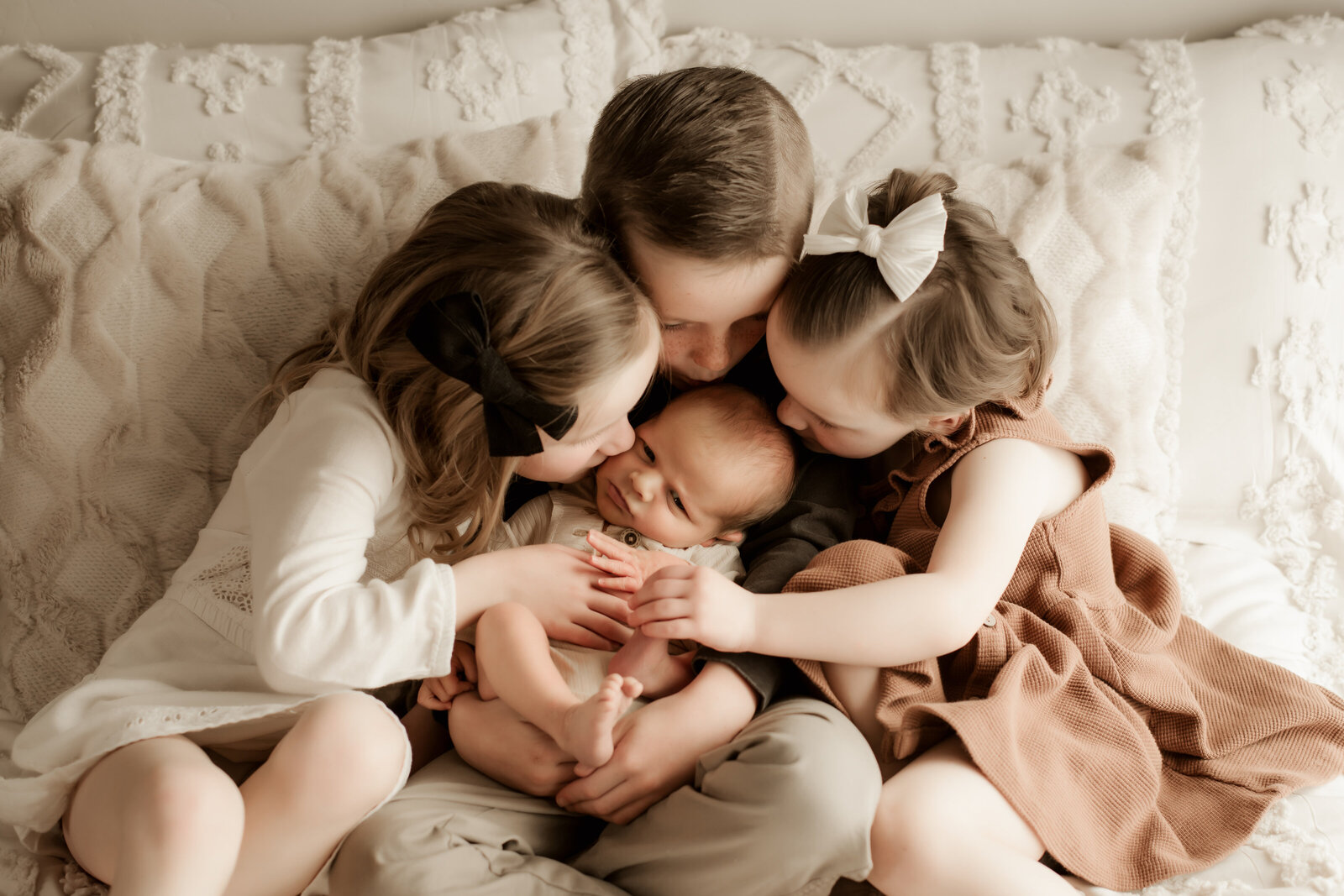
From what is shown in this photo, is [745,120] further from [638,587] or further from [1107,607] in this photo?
[1107,607]

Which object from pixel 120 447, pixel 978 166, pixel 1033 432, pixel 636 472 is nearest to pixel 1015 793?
pixel 1033 432

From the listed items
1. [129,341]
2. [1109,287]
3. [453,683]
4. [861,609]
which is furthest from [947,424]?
[129,341]

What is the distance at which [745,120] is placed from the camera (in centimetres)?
109

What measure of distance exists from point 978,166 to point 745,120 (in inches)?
21.0

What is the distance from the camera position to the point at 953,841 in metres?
0.99

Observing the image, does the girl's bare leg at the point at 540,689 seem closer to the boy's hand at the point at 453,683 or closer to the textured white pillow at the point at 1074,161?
the boy's hand at the point at 453,683

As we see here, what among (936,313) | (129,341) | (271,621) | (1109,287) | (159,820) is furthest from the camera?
(1109,287)

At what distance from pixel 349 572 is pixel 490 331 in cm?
30

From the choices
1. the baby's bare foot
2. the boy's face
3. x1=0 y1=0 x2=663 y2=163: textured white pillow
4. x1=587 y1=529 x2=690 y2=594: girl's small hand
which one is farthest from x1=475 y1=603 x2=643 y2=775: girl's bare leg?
x1=0 y1=0 x2=663 y2=163: textured white pillow

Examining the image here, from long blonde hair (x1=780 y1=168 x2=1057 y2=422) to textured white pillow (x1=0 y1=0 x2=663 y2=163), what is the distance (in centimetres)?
59

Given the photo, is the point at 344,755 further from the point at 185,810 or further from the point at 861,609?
the point at 861,609

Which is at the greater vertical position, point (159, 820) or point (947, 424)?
point (947, 424)

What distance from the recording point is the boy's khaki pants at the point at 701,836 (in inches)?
37.5

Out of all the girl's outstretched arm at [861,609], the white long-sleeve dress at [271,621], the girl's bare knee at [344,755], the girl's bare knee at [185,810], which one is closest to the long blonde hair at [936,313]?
the girl's outstretched arm at [861,609]
